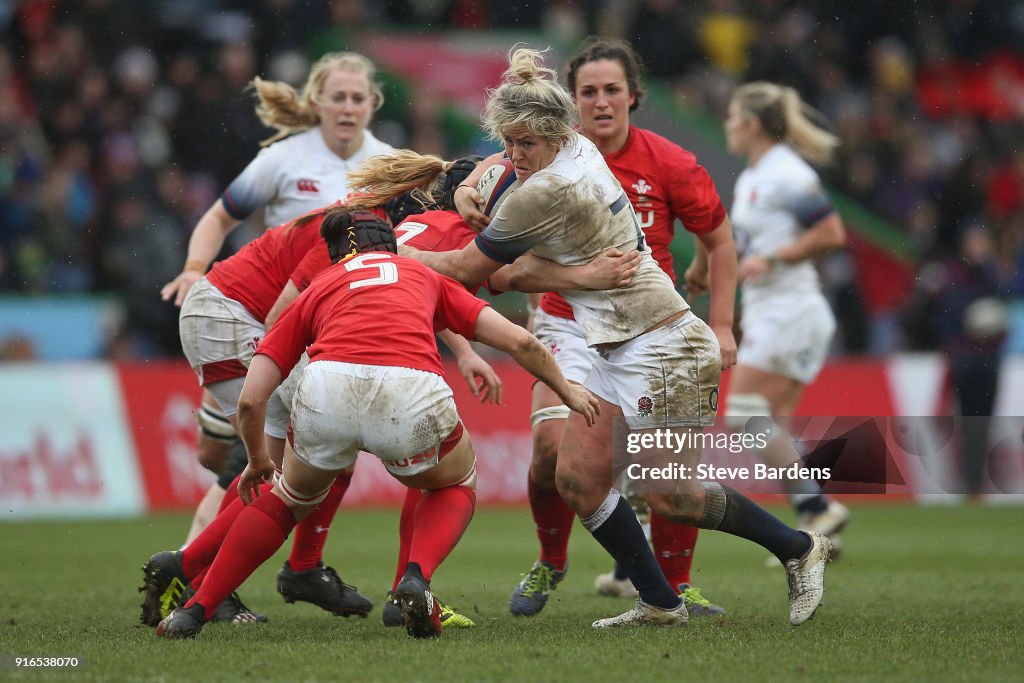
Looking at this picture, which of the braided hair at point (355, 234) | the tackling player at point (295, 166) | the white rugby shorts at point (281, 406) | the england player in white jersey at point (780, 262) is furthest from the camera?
the england player in white jersey at point (780, 262)

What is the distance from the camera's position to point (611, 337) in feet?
18.7

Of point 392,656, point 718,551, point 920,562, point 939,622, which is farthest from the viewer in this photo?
point 718,551

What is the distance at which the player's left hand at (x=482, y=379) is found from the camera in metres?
5.24

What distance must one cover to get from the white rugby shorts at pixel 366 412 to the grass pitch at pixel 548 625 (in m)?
0.74

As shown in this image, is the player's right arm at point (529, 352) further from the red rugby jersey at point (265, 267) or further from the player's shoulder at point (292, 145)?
the player's shoulder at point (292, 145)

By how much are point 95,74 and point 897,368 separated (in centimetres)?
863

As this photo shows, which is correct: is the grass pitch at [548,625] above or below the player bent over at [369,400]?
below

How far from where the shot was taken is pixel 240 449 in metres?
6.84

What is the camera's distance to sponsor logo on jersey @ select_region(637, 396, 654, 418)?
5656 mm

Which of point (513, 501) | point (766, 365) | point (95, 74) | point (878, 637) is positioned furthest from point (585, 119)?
point (95, 74)

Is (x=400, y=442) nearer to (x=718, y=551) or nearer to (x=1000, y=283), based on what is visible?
(x=718, y=551)

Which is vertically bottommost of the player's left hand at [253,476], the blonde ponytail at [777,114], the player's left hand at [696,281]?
the player's left hand at [253,476]

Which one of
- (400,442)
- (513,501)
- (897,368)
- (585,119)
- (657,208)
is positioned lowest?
(513,501)

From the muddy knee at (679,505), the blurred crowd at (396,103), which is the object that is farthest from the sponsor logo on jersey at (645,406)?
the blurred crowd at (396,103)
